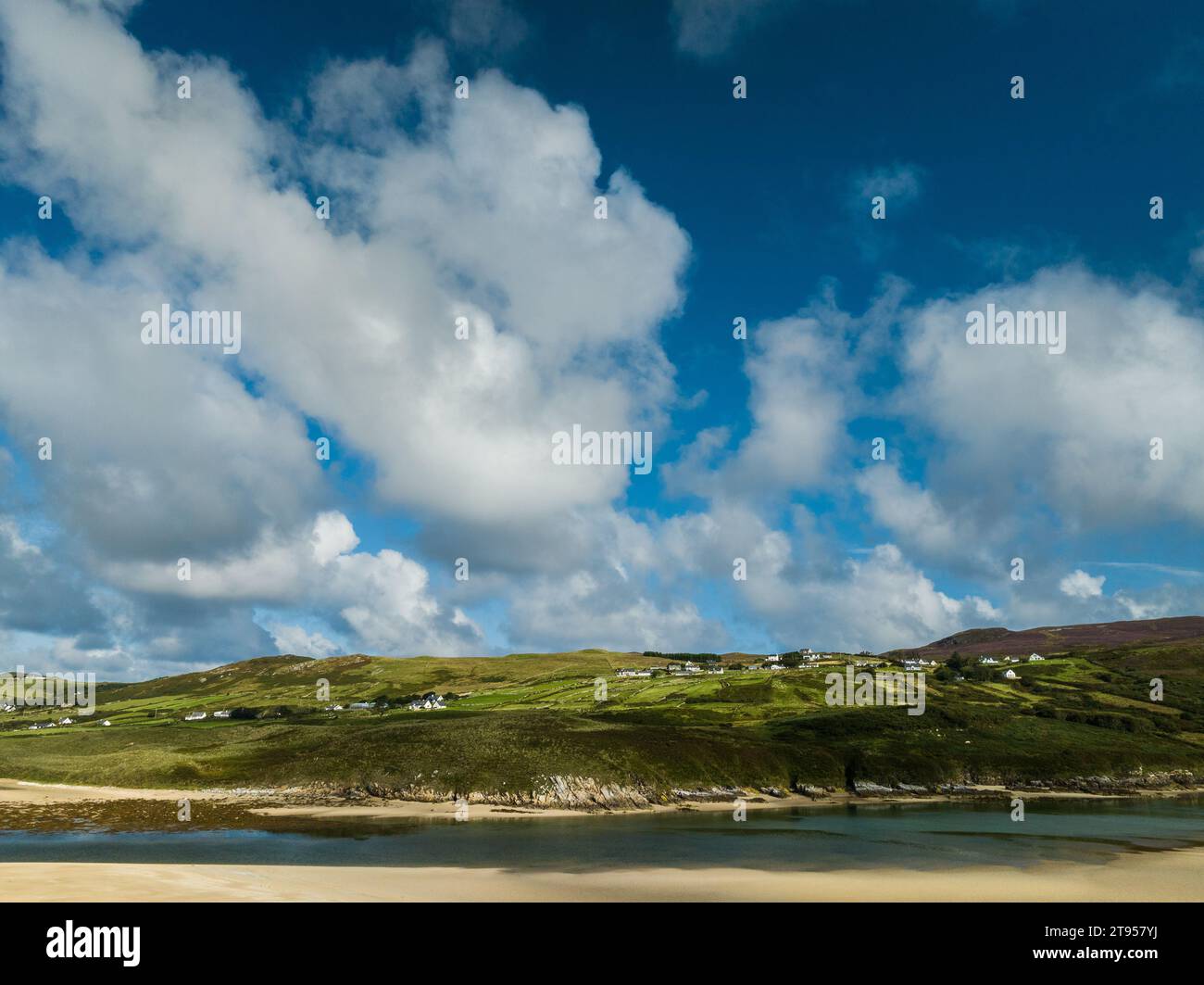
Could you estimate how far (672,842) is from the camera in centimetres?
6444

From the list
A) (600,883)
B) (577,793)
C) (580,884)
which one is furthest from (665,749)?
(580,884)

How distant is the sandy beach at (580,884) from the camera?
3878cm

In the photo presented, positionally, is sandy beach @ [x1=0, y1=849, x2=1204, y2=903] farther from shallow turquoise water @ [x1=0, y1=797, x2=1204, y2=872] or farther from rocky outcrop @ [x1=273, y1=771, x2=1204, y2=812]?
rocky outcrop @ [x1=273, y1=771, x2=1204, y2=812]

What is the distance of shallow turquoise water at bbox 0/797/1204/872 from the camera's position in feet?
181

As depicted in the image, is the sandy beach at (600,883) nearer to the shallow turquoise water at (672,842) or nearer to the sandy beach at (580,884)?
the sandy beach at (580,884)

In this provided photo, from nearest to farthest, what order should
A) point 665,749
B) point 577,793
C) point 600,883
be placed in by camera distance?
point 600,883 → point 577,793 → point 665,749

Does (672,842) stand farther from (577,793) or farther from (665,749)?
(665,749)

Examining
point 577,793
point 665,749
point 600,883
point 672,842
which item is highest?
point 600,883

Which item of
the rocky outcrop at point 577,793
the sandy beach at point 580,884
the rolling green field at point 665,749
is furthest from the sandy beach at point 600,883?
the rolling green field at point 665,749

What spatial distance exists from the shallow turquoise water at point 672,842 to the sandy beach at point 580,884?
13.1 feet

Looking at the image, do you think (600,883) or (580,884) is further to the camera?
(600,883)

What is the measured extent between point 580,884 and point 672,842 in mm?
20489

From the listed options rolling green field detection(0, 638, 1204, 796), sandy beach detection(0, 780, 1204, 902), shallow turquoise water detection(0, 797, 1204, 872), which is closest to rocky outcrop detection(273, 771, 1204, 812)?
rolling green field detection(0, 638, 1204, 796)
